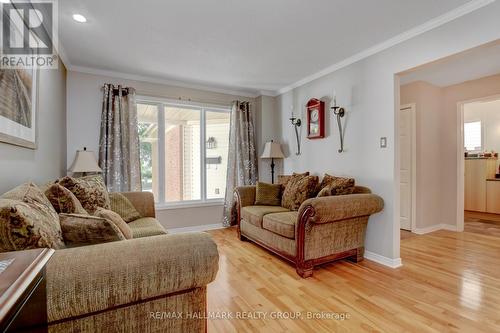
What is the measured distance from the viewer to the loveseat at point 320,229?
7.84 feet

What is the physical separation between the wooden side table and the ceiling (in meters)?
2.05

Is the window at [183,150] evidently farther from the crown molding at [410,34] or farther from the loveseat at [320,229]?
the crown molding at [410,34]

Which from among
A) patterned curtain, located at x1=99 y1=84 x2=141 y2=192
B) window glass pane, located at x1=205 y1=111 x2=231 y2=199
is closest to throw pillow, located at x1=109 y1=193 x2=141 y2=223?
patterned curtain, located at x1=99 y1=84 x2=141 y2=192

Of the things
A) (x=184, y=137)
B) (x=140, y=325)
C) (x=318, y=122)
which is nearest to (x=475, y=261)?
(x=318, y=122)

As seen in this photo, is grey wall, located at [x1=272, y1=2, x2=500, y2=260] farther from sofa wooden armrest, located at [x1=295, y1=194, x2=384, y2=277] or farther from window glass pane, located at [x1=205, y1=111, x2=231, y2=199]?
window glass pane, located at [x1=205, y1=111, x2=231, y2=199]

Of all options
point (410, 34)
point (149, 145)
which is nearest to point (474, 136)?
point (410, 34)

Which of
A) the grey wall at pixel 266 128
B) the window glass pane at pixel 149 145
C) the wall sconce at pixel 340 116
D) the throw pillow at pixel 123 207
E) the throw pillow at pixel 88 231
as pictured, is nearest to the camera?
the throw pillow at pixel 88 231

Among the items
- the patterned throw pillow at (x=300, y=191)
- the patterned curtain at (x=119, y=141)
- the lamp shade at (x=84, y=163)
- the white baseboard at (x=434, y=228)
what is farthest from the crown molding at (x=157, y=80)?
the white baseboard at (x=434, y=228)

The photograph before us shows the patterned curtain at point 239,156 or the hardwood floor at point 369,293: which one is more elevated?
the patterned curtain at point 239,156

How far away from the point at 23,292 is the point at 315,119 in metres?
3.57

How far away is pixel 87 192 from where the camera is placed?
219 centimetres

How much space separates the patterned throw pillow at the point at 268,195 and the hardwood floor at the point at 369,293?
0.71 metres

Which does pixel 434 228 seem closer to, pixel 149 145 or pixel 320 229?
pixel 320 229

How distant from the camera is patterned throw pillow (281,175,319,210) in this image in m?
3.09
